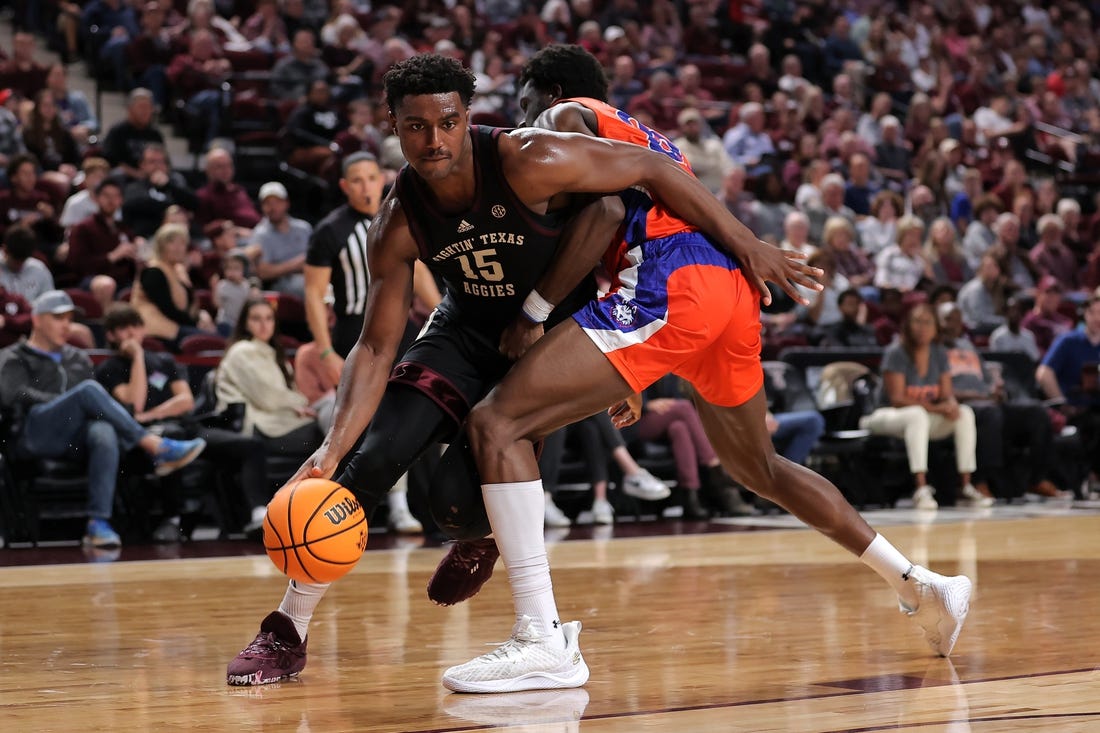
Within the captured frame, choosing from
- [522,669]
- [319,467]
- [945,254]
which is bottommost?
[945,254]

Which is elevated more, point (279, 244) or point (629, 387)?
point (629, 387)

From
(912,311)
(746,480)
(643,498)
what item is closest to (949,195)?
(912,311)

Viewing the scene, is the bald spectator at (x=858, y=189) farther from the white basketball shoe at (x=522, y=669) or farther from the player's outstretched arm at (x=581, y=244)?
the white basketball shoe at (x=522, y=669)

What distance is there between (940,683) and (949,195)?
1176cm

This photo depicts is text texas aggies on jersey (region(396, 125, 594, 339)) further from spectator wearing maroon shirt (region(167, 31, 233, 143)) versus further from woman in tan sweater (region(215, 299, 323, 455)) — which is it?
spectator wearing maroon shirt (region(167, 31, 233, 143))

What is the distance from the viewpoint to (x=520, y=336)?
3637mm

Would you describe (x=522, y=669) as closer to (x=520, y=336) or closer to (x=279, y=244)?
(x=520, y=336)

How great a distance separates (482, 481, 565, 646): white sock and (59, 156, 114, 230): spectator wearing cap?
674 centimetres

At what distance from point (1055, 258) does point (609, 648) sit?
10.8 m

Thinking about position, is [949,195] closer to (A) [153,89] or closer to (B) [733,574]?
(A) [153,89]

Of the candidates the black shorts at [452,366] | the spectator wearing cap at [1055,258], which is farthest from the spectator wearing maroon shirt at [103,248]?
the spectator wearing cap at [1055,258]

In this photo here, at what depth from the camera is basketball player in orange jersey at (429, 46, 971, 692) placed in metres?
3.29

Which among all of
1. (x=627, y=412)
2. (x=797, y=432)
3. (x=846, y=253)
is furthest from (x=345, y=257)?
(x=846, y=253)

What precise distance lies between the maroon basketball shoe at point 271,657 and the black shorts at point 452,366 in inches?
26.3
